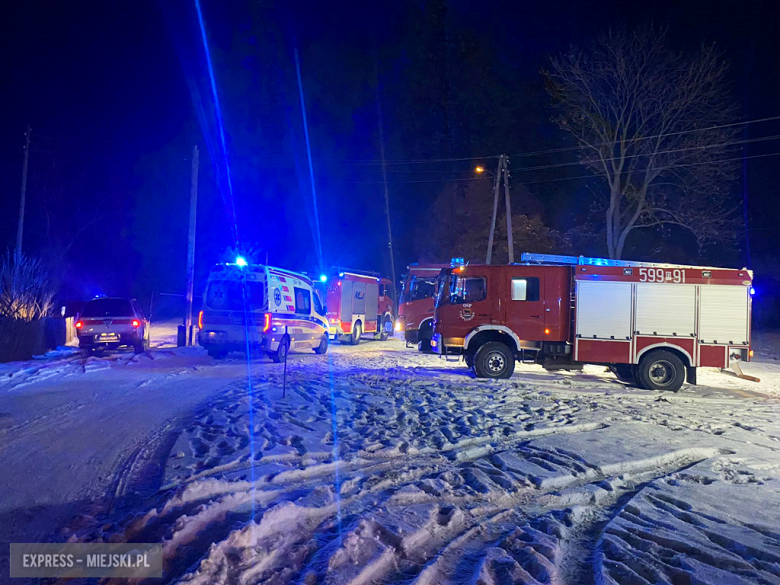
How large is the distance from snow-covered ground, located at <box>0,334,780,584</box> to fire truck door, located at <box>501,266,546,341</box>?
7.75 feet

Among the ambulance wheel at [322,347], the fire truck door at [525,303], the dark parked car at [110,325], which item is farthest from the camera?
the ambulance wheel at [322,347]

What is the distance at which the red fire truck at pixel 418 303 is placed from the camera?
68.6 ft

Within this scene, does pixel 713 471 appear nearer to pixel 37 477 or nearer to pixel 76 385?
pixel 37 477

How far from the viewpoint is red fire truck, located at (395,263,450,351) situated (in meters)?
20.9

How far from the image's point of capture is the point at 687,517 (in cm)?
512

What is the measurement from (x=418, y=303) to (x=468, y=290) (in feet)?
24.6

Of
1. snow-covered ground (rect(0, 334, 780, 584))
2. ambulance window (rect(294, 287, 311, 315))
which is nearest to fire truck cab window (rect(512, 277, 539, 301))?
snow-covered ground (rect(0, 334, 780, 584))

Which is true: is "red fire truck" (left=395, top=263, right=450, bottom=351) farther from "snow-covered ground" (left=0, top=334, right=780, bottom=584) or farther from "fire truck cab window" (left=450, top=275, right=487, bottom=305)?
"snow-covered ground" (left=0, top=334, right=780, bottom=584)

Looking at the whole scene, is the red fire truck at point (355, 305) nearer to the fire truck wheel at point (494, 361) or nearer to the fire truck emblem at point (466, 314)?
the fire truck emblem at point (466, 314)

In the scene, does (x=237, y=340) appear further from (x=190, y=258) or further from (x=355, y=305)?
(x=355, y=305)

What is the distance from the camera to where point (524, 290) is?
45.4 feet

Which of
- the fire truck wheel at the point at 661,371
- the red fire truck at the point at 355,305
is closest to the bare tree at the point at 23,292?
the red fire truck at the point at 355,305

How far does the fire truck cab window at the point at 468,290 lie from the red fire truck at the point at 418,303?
5996 mm

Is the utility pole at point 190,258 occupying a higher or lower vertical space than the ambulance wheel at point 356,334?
higher
